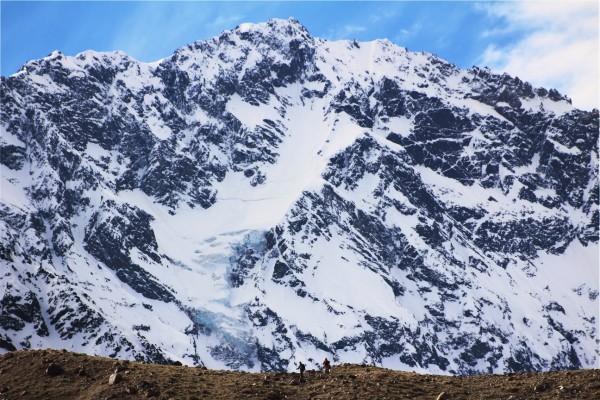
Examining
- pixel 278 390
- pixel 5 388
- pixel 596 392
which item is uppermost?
pixel 5 388

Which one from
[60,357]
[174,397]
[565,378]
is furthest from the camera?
[60,357]

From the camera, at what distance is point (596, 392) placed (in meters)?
35.9

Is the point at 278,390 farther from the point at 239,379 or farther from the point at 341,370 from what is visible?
the point at 341,370

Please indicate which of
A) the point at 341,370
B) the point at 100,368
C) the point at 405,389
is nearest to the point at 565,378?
the point at 405,389

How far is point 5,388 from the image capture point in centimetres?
3750

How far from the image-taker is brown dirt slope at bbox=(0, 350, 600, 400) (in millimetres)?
36594

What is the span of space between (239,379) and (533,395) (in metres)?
16.3

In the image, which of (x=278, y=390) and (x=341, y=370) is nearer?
(x=278, y=390)

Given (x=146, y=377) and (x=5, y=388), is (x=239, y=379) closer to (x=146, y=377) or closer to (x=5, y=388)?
(x=146, y=377)

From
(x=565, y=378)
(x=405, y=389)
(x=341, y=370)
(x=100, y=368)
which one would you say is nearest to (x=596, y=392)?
(x=565, y=378)

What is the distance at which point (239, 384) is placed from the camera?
39.0 m

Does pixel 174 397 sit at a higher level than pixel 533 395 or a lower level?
higher

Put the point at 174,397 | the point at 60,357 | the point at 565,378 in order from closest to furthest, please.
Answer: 1. the point at 174,397
2. the point at 565,378
3. the point at 60,357

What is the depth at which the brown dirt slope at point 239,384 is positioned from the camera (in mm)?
36594
